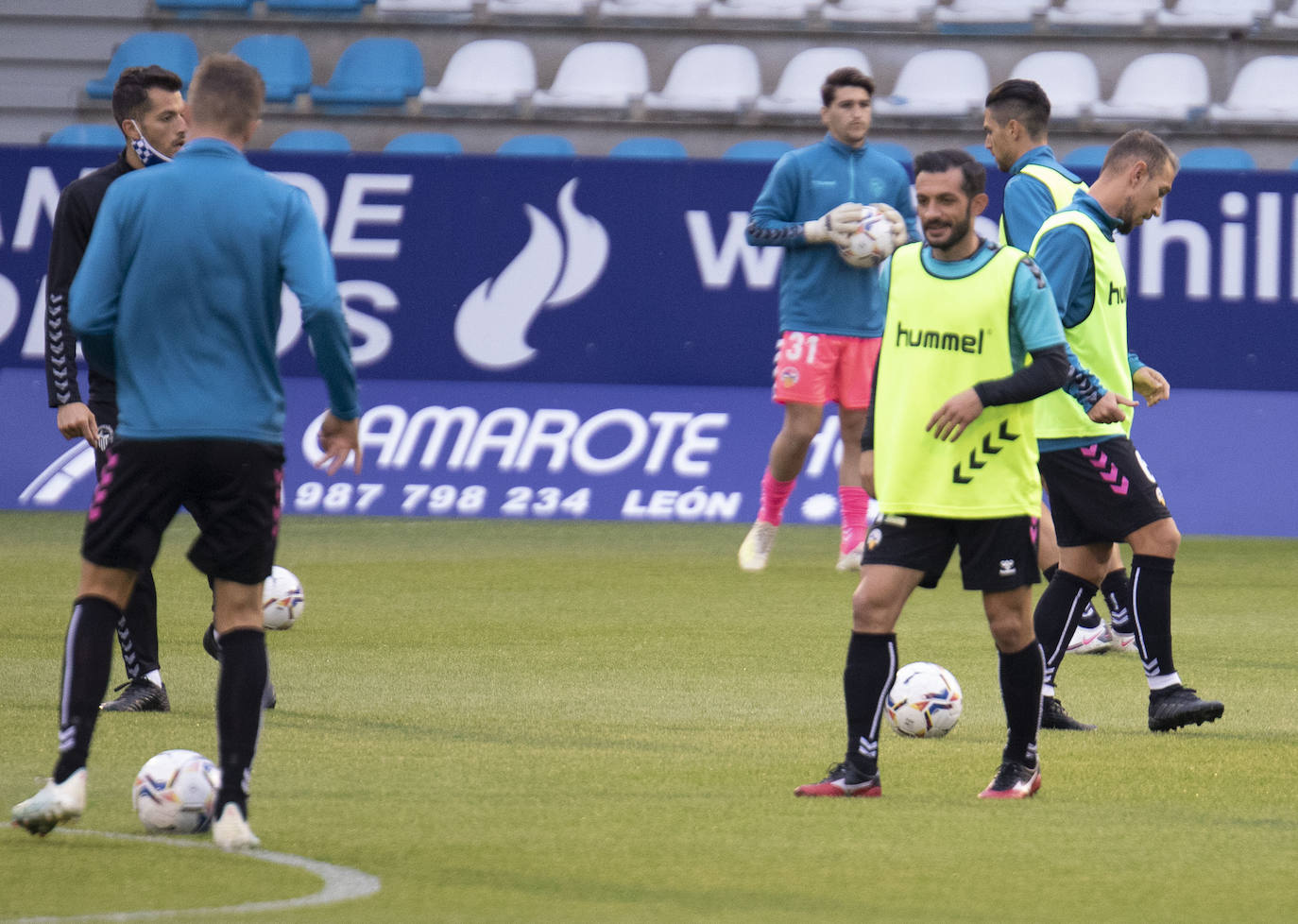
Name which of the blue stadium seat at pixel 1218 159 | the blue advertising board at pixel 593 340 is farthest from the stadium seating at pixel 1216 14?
the blue advertising board at pixel 593 340

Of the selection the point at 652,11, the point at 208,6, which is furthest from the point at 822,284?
the point at 208,6

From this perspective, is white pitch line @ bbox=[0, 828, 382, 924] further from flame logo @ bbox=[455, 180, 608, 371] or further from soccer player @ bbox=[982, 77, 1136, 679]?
flame logo @ bbox=[455, 180, 608, 371]

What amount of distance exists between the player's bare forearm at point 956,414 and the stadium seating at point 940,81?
1251cm

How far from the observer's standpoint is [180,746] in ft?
20.4

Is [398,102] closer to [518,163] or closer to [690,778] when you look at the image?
[518,163]

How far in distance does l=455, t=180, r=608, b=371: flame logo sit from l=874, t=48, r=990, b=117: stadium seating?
15.2 ft

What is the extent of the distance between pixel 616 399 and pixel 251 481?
29.0ft

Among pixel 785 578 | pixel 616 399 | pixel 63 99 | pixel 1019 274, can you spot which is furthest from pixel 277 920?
pixel 63 99

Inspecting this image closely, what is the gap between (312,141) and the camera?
17.5 metres

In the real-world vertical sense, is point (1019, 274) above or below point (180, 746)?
above

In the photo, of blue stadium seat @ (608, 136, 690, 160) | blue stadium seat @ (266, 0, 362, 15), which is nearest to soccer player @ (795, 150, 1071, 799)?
blue stadium seat @ (608, 136, 690, 160)

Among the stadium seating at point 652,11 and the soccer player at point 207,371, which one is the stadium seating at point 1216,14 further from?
the soccer player at point 207,371

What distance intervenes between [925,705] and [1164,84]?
41.3ft

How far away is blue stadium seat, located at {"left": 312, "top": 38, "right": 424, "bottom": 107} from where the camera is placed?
1814 centimetres
